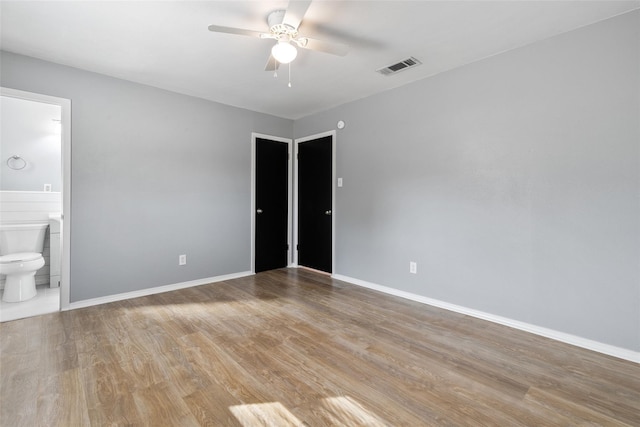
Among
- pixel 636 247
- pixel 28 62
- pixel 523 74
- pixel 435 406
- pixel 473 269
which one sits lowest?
pixel 435 406

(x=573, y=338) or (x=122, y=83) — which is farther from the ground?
(x=122, y=83)

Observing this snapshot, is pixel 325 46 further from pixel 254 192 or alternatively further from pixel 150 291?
pixel 150 291

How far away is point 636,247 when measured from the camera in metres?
2.10

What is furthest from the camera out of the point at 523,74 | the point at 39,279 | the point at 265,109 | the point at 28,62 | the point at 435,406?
the point at 265,109

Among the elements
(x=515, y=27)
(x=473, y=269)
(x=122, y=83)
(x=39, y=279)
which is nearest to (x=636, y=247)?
(x=473, y=269)

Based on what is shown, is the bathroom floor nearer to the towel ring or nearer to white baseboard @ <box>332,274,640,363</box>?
the towel ring

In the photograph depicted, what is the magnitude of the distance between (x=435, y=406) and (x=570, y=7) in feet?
9.23

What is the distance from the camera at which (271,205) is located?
4.71m

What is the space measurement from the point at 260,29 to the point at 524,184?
2.61 meters

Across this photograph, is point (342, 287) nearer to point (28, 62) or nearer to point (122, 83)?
point (122, 83)

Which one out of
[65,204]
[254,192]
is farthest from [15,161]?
[254,192]

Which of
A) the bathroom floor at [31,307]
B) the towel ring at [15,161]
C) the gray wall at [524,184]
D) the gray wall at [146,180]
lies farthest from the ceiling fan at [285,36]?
the towel ring at [15,161]

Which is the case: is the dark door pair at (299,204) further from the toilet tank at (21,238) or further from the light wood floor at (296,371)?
the toilet tank at (21,238)

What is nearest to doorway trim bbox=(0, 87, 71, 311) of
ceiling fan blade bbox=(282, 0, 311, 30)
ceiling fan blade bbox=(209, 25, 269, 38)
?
ceiling fan blade bbox=(209, 25, 269, 38)
